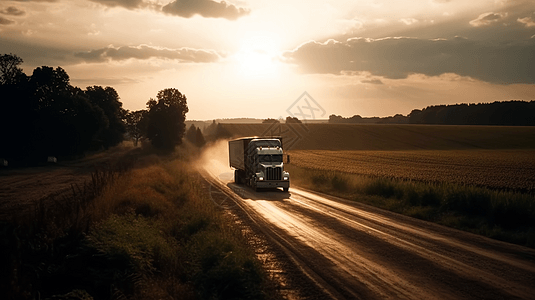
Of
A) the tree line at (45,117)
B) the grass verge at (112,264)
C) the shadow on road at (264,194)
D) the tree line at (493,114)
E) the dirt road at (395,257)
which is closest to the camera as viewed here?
the grass verge at (112,264)

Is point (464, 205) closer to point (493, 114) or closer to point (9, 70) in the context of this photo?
point (9, 70)

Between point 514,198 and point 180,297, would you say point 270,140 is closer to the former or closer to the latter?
point 514,198

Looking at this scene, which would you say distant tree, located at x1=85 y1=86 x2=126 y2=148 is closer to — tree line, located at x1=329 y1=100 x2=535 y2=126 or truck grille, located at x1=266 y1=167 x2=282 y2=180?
truck grille, located at x1=266 y1=167 x2=282 y2=180

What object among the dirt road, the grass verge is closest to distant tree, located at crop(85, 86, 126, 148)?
the dirt road

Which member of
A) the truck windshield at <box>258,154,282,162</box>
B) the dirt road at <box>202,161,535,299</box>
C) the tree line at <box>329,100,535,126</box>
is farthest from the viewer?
the tree line at <box>329,100,535,126</box>

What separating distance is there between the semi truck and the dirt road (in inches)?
419

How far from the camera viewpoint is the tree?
297 ft

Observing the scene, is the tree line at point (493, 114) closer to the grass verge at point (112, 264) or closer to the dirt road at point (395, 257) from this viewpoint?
the dirt road at point (395, 257)

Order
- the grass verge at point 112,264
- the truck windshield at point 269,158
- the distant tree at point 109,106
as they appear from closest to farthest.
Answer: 1. the grass verge at point 112,264
2. the truck windshield at point 269,158
3. the distant tree at point 109,106

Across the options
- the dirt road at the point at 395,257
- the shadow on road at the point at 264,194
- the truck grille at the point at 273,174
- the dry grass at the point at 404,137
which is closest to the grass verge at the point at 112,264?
the dirt road at the point at 395,257

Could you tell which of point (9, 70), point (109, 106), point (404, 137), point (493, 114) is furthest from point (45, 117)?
point (493, 114)

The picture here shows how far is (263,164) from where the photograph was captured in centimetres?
3069

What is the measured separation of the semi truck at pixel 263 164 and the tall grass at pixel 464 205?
484 cm

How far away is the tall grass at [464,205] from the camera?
15514mm
